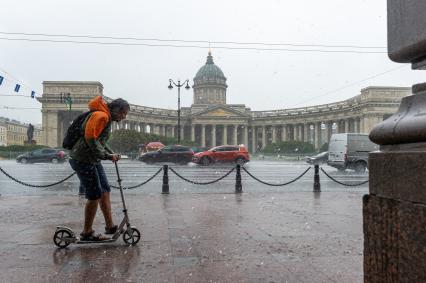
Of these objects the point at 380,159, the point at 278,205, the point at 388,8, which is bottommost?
the point at 278,205

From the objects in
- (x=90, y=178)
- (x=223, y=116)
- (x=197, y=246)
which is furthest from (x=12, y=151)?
(x=223, y=116)

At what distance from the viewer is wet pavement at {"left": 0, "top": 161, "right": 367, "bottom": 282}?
13.0ft

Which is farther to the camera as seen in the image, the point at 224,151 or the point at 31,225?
the point at 224,151

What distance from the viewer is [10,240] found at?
217 inches

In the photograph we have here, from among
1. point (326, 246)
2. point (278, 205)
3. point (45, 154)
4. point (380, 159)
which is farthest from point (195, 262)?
point (45, 154)

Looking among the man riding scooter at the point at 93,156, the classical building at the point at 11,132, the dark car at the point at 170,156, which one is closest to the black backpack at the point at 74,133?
the man riding scooter at the point at 93,156

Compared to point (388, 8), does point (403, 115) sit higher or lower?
lower

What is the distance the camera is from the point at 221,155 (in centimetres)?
3103

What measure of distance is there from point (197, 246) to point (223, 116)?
97429 millimetres

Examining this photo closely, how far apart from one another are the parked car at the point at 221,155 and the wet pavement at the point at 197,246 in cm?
2123

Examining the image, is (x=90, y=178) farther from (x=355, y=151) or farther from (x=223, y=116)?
(x=223, y=116)

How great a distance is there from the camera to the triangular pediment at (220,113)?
101 m

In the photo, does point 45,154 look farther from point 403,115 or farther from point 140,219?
point 403,115

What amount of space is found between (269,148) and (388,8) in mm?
80083
